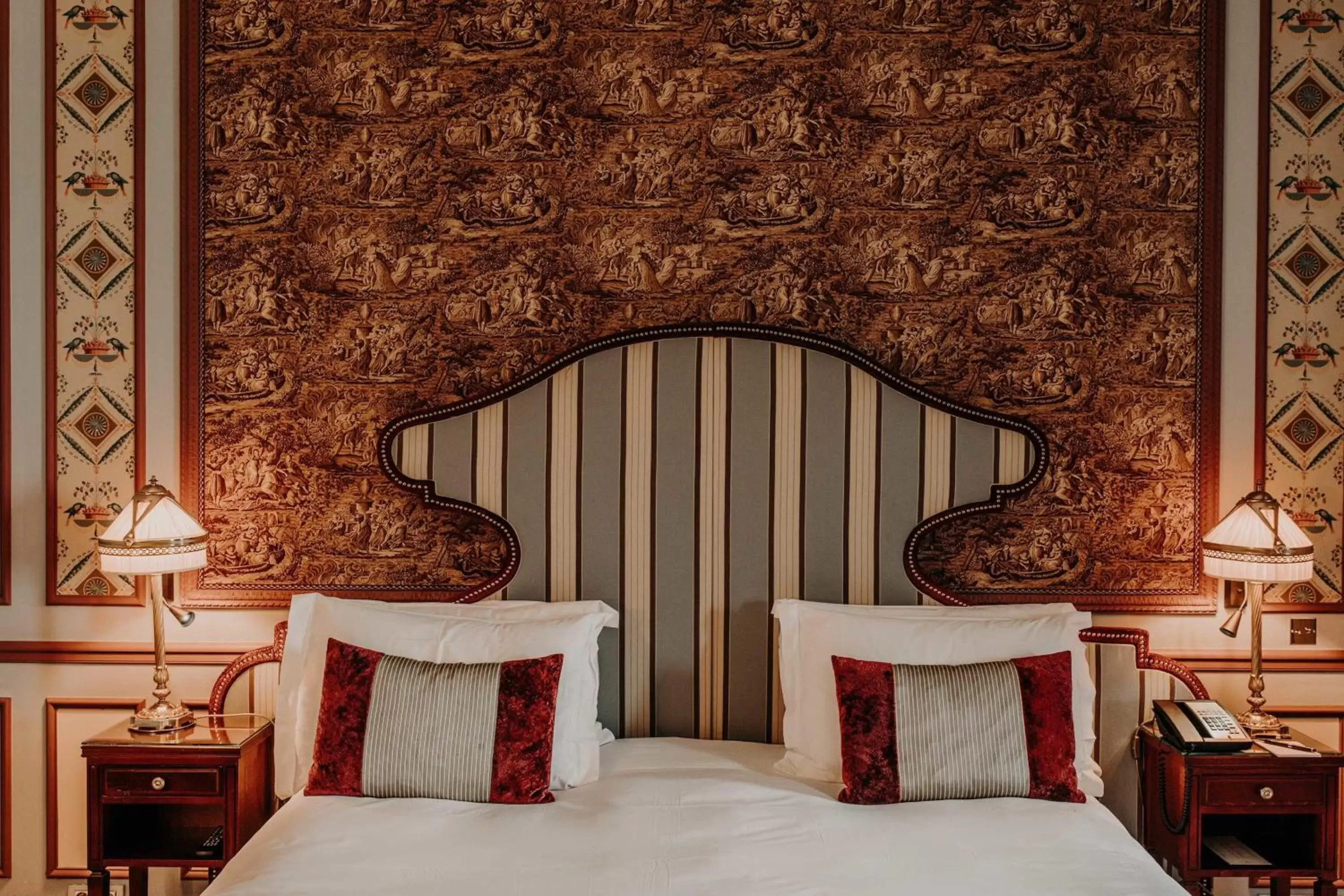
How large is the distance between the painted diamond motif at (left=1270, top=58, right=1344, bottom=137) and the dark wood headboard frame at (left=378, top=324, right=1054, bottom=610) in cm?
122

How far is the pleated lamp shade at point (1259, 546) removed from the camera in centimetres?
261

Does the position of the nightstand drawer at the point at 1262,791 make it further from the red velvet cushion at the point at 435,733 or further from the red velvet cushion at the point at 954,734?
the red velvet cushion at the point at 435,733

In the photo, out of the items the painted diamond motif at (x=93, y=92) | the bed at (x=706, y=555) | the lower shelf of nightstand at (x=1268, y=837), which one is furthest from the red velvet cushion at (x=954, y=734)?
the painted diamond motif at (x=93, y=92)

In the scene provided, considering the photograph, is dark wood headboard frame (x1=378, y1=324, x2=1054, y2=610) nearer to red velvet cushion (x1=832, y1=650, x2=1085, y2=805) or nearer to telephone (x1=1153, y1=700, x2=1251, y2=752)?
red velvet cushion (x1=832, y1=650, x2=1085, y2=805)

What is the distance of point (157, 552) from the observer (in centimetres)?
262

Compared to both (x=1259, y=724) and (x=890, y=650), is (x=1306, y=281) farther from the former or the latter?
(x=890, y=650)

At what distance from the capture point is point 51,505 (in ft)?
9.71

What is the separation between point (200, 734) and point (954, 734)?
196cm

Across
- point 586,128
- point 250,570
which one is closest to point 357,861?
point 250,570

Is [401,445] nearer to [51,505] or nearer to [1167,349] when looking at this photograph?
[51,505]

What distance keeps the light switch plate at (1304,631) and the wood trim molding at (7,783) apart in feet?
12.5

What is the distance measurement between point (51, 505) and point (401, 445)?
3.66ft

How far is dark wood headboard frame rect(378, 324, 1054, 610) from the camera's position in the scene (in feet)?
9.05

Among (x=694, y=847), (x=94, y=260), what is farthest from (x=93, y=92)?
(x=694, y=847)
